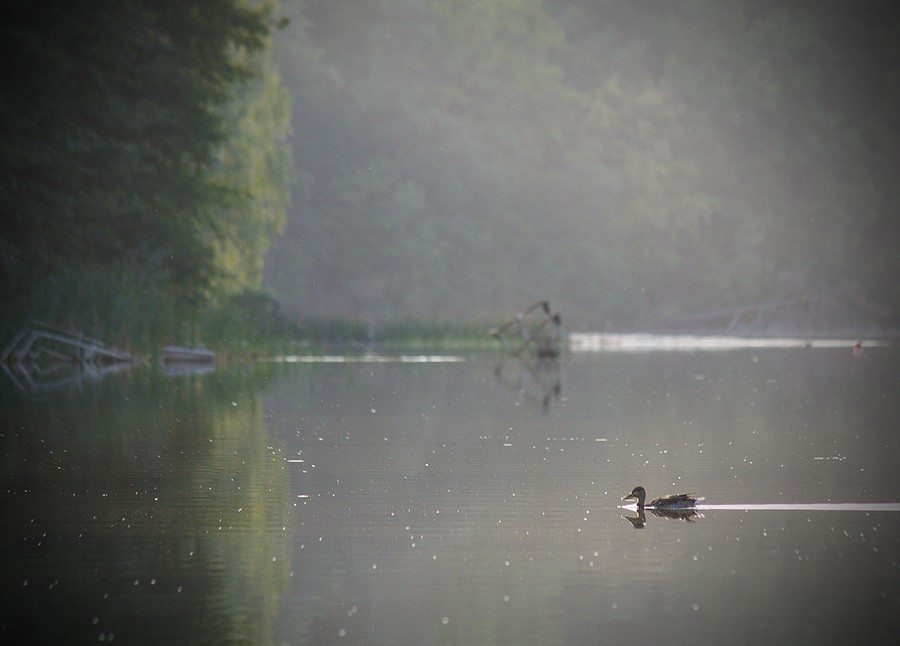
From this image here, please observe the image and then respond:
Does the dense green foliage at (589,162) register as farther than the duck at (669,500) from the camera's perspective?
Yes

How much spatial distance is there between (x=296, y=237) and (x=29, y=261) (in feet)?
161

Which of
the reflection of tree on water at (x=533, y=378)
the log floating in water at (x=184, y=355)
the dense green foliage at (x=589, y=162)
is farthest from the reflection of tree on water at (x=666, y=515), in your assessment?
the dense green foliage at (x=589, y=162)

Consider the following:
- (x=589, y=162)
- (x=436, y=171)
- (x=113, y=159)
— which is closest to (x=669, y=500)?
(x=113, y=159)

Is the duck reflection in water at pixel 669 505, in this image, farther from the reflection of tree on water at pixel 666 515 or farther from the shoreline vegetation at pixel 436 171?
the shoreline vegetation at pixel 436 171

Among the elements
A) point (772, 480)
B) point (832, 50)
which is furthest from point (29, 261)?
point (832, 50)

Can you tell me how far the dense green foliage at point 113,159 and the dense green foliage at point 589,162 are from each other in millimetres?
41910

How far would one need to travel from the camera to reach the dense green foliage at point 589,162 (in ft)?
285

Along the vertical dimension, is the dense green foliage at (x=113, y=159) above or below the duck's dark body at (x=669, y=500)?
above

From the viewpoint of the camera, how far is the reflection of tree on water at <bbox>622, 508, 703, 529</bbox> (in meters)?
10.2

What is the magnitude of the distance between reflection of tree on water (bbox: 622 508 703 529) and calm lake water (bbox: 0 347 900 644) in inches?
3.0

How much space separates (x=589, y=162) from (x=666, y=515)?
313 feet

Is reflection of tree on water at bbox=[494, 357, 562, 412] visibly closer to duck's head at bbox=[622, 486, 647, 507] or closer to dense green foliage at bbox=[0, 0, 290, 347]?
dense green foliage at bbox=[0, 0, 290, 347]

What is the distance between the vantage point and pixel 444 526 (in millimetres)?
9977

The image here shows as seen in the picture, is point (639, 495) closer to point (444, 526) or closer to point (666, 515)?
point (666, 515)
